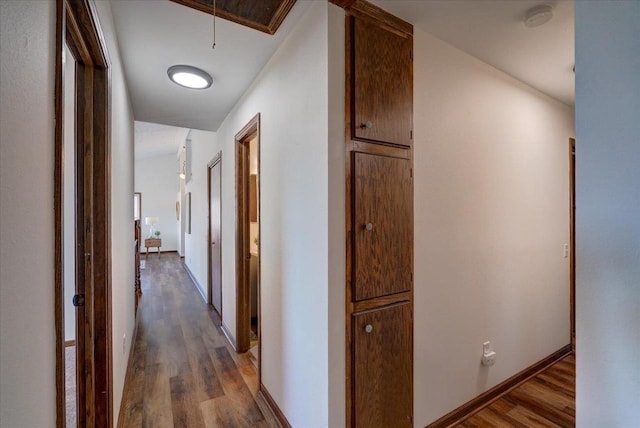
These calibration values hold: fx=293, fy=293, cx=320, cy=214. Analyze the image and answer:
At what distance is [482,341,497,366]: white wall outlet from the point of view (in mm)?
2092

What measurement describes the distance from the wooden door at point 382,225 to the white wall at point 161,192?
10090 millimetres

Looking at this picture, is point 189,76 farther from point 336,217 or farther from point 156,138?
point 156,138

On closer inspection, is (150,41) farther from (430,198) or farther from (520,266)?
(520,266)

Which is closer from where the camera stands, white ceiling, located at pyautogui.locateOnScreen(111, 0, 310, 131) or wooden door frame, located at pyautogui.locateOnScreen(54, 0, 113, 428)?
wooden door frame, located at pyautogui.locateOnScreen(54, 0, 113, 428)

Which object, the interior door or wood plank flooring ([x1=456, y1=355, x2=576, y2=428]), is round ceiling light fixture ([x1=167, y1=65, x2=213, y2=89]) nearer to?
the interior door

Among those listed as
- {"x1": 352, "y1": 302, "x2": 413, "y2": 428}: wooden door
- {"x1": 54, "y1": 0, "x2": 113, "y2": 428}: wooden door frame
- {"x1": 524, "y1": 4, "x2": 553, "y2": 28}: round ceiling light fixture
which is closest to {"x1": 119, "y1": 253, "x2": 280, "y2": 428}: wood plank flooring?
{"x1": 54, "y1": 0, "x2": 113, "y2": 428}: wooden door frame

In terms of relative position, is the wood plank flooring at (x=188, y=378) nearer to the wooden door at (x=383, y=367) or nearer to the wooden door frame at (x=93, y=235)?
the wooden door frame at (x=93, y=235)

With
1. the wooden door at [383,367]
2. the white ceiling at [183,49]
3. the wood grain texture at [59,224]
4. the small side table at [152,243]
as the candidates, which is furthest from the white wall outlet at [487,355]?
the small side table at [152,243]

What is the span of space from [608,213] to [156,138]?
8020 mm

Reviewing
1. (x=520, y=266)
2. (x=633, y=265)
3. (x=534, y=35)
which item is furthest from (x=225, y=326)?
(x=534, y=35)

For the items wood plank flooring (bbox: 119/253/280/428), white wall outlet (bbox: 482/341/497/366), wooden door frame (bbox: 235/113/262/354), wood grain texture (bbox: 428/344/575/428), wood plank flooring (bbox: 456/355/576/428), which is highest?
wooden door frame (bbox: 235/113/262/354)

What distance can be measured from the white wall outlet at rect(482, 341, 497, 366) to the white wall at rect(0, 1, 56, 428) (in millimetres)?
2343

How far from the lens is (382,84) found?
62.2 inches

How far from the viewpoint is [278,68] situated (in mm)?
1991
